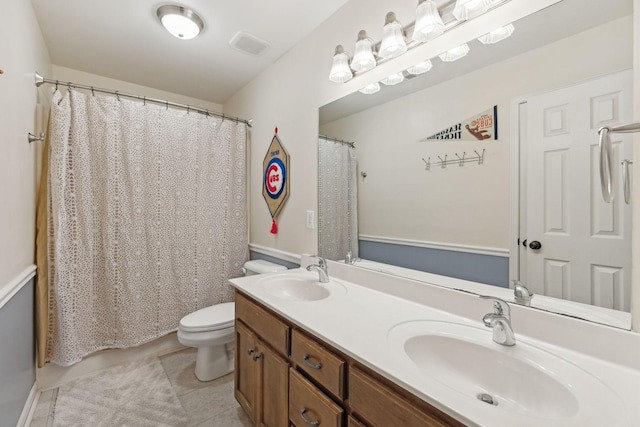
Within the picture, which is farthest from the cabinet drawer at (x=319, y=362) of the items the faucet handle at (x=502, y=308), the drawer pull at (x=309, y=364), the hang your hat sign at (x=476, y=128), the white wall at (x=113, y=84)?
the white wall at (x=113, y=84)

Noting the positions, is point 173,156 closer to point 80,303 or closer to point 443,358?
point 80,303

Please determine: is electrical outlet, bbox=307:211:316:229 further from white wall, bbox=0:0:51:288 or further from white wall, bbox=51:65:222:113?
white wall, bbox=51:65:222:113

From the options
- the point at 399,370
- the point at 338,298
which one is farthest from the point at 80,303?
the point at 399,370

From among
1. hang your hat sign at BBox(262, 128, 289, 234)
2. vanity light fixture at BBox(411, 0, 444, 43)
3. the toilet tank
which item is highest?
vanity light fixture at BBox(411, 0, 444, 43)

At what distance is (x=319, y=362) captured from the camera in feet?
3.07

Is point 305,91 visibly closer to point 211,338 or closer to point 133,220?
point 133,220

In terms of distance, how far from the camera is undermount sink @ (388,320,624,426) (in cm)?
60

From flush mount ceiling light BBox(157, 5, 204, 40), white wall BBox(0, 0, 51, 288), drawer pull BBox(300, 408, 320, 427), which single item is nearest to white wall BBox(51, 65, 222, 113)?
white wall BBox(0, 0, 51, 288)

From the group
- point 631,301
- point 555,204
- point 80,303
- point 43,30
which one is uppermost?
point 43,30

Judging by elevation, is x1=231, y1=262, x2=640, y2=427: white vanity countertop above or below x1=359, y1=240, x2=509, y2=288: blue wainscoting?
below

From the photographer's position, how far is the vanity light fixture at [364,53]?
1406mm

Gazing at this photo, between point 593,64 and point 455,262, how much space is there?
785 mm

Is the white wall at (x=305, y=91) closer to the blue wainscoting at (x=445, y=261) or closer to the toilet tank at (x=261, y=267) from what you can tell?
the toilet tank at (x=261, y=267)

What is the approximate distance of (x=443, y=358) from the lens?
89 centimetres
